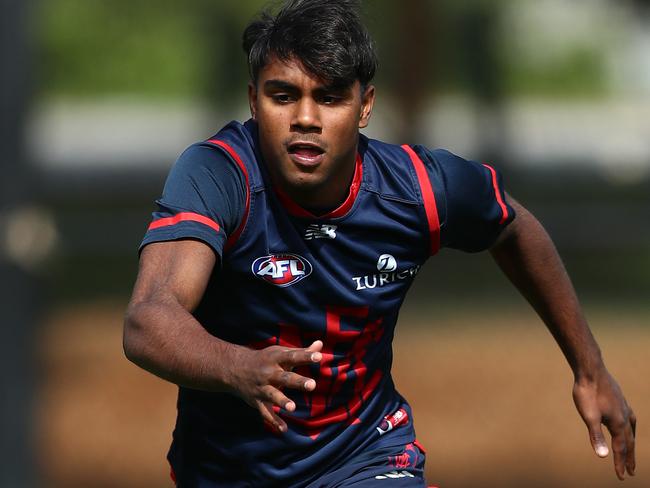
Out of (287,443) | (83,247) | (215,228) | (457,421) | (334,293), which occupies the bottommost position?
(457,421)

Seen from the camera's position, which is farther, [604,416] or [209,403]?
[604,416]

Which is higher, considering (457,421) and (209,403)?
(209,403)

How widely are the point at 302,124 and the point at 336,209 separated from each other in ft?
1.19

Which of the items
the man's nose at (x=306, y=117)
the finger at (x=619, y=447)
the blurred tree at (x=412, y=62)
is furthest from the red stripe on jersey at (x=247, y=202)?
the blurred tree at (x=412, y=62)

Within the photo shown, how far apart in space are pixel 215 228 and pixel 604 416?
5.10ft

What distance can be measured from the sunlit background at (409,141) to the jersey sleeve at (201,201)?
79 cm

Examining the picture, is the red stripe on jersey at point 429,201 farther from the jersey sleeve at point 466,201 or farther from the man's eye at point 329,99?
the man's eye at point 329,99

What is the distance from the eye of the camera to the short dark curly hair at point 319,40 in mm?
3701

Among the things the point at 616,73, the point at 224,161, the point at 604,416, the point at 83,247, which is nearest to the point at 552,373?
the point at 83,247

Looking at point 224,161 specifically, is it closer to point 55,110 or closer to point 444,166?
point 444,166

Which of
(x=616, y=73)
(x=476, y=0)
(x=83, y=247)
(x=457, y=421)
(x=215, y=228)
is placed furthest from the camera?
(x=616, y=73)

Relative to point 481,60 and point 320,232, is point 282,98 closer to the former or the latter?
point 320,232

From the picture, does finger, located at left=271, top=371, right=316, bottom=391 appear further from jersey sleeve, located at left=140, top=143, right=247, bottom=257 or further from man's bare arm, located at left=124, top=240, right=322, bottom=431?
jersey sleeve, located at left=140, top=143, right=247, bottom=257

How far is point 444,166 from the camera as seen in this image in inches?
162
